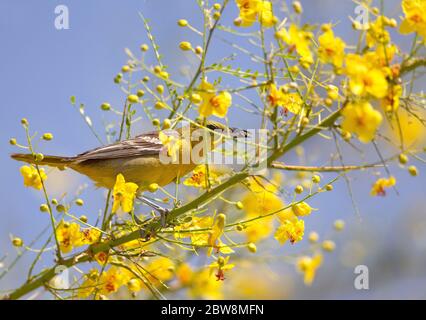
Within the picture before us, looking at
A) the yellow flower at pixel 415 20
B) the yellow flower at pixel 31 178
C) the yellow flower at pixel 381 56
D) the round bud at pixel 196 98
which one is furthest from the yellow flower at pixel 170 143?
the yellow flower at pixel 415 20

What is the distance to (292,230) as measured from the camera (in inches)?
110

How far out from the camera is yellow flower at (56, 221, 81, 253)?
2.93m

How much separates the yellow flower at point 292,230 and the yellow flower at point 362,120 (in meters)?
0.79

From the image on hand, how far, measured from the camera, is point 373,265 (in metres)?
4.86

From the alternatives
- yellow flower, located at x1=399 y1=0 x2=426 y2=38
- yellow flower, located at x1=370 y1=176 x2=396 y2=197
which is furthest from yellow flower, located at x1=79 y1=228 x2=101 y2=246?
yellow flower, located at x1=399 y1=0 x2=426 y2=38

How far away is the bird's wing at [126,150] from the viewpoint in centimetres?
403

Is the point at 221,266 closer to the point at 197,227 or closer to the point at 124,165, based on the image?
the point at 197,227

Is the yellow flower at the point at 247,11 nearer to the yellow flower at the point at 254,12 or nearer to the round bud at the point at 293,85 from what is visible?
the yellow flower at the point at 254,12

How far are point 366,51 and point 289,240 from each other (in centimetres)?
100

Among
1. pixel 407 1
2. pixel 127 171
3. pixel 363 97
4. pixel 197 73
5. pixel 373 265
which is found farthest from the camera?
pixel 373 265

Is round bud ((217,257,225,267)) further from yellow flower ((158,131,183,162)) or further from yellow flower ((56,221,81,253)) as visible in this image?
yellow flower ((56,221,81,253))

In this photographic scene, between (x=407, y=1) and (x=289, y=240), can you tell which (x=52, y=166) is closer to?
(x=289, y=240)

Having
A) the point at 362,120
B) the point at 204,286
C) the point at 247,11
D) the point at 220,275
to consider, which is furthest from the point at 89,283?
the point at 362,120
